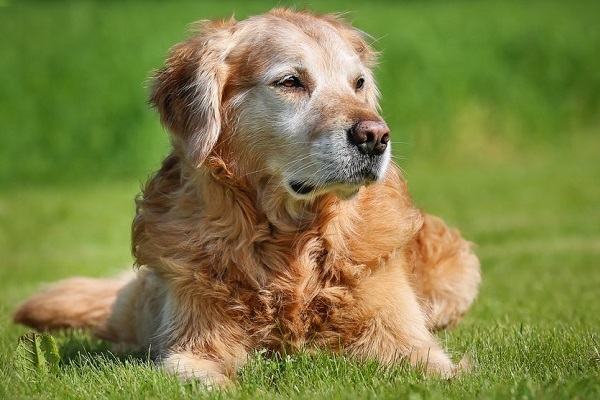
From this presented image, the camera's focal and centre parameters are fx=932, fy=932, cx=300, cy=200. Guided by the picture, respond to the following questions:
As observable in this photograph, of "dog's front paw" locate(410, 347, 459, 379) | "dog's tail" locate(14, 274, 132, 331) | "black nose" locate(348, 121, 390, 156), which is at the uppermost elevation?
"black nose" locate(348, 121, 390, 156)

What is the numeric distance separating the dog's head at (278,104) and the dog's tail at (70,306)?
2.10 meters

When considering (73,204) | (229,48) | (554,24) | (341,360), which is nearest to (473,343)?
(341,360)

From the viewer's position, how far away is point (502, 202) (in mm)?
14406

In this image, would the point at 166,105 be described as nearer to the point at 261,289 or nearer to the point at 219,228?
the point at 219,228

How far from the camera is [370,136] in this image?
15.4 feet

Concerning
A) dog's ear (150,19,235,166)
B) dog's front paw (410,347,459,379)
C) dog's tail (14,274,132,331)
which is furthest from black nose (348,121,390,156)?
dog's tail (14,274,132,331)

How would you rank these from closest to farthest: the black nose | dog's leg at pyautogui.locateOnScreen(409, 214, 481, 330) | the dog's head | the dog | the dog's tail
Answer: the black nose, the dog's head, the dog, dog's leg at pyautogui.locateOnScreen(409, 214, 481, 330), the dog's tail

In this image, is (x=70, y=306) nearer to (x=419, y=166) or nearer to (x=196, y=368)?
(x=196, y=368)

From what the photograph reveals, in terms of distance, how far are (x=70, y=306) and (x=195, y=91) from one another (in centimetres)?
254

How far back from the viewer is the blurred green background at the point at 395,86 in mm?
18219

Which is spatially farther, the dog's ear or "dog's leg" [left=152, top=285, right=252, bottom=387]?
the dog's ear

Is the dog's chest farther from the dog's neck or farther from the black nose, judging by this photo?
the black nose

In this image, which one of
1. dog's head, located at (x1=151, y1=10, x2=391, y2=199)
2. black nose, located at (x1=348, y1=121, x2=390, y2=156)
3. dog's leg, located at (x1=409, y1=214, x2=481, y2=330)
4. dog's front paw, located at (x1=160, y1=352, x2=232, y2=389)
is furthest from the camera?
dog's leg, located at (x1=409, y1=214, x2=481, y2=330)

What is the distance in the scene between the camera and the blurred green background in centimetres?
1822
